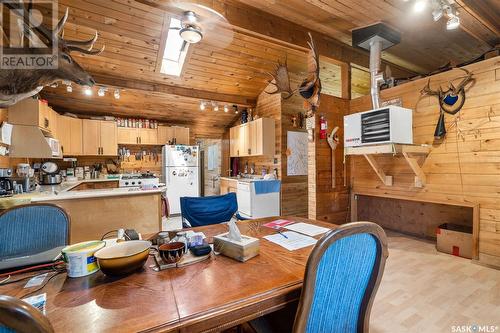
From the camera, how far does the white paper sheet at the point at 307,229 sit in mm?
1587

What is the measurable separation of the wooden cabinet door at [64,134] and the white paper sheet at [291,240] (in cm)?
498

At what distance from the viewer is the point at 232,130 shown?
599 centimetres

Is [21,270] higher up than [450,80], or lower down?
lower down

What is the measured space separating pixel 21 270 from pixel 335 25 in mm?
4177

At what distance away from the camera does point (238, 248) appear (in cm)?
116

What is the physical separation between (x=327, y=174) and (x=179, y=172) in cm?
351

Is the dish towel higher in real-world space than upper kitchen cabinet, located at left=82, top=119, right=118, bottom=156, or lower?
lower

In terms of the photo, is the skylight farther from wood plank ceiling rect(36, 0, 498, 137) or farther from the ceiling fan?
the ceiling fan

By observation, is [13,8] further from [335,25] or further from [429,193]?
[429,193]

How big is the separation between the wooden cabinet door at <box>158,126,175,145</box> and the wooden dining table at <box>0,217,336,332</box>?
496 centimetres

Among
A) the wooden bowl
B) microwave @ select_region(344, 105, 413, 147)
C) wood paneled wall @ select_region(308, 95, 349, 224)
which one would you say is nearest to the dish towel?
wood paneled wall @ select_region(308, 95, 349, 224)

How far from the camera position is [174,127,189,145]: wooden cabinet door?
19.1 feet

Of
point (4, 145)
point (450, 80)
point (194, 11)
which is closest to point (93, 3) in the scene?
point (194, 11)

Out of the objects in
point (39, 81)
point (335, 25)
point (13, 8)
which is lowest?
point (39, 81)
